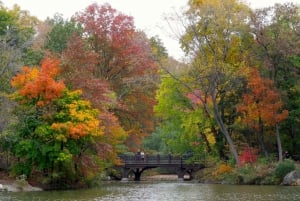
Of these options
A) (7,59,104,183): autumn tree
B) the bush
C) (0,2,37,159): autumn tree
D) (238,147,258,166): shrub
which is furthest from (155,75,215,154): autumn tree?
(7,59,104,183): autumn tree

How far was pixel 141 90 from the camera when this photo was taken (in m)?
55.0

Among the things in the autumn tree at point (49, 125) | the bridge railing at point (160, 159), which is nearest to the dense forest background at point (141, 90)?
the autumn tree at point (49, 125)

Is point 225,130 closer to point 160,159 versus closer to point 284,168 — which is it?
→ point 284,168

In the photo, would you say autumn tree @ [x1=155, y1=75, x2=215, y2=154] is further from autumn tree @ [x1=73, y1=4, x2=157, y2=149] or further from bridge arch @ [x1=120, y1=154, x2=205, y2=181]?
autumn tree @ [x1=73, y1=4, x2=157, y2=149]

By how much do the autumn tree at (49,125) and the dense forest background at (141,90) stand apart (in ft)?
0.21

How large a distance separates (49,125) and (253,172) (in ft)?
50.6

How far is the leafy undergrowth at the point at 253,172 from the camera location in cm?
4141

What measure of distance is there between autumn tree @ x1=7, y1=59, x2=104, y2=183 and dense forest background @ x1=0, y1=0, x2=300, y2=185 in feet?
0.21

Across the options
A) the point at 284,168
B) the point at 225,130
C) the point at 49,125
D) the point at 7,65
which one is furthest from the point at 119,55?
the point at 284,168

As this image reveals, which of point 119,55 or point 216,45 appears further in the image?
point 119,55

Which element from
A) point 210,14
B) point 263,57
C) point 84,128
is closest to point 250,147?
point 263,57

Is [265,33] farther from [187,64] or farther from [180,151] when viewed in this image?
[180,151]

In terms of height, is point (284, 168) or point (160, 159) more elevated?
point (160, 159)

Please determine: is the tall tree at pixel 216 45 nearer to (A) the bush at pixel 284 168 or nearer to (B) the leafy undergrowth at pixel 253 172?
(B) the leafy undergrowth at pixel 253 172
